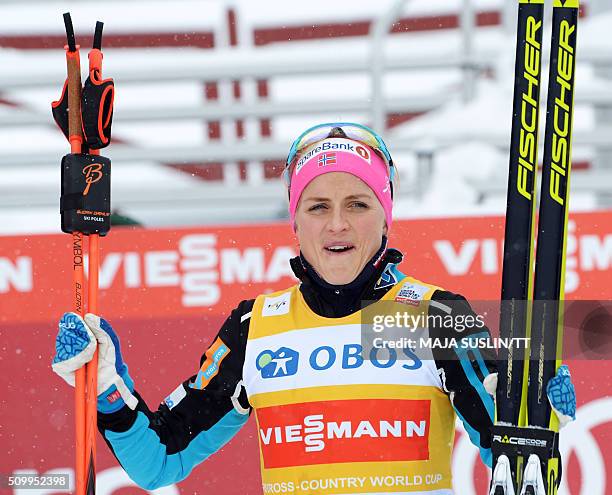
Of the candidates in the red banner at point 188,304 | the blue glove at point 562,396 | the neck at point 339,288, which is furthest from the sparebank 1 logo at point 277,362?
the red banner at point 188,304

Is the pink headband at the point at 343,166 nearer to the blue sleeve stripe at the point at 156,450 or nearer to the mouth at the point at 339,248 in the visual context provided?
the mouth at the point at 339,248

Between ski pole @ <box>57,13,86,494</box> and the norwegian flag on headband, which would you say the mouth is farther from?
ski pole @ <box>57,13,86,494</box>

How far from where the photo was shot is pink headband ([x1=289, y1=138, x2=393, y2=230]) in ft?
9.00

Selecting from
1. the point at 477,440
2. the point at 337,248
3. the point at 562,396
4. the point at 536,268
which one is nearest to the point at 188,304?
the point at 337,248

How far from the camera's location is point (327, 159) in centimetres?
276

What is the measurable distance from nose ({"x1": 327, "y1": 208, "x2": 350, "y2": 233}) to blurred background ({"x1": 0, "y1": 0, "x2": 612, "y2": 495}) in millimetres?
1889

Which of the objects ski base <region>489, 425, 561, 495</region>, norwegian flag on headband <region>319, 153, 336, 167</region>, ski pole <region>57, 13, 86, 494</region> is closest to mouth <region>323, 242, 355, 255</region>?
norwegian flag on headband <region>319, 153, 336, 167</region>

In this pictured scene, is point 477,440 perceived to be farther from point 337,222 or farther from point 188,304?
point 188,304

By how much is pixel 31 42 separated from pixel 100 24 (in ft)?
20.3

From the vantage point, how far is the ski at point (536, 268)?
253 cm

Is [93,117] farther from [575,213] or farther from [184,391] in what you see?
[575,213]

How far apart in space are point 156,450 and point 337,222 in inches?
33.3

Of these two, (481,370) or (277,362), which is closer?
(481,370)

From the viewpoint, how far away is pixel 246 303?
9.62 ft
